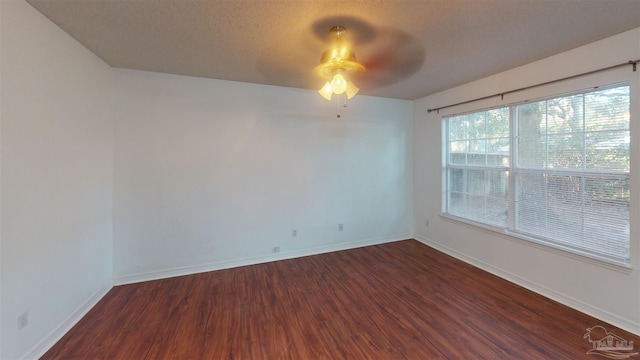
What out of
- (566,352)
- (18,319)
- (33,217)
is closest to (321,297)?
(566,352)

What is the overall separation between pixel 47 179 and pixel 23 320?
101 cm

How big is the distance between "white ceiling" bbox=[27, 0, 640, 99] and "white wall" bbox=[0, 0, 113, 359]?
11.0 inches

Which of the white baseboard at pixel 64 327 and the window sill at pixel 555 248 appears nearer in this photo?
the white baseboard at pixel 64 327

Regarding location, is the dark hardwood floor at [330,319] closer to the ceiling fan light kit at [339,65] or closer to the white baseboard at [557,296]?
the white baseboard at [557,296]

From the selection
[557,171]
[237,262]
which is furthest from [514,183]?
[237,262]

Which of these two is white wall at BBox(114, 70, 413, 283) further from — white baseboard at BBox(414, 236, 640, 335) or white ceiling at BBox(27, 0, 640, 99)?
white baseboard at BBox(414, 236, 640, 335)

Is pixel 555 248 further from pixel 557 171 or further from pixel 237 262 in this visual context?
pixel 237 262

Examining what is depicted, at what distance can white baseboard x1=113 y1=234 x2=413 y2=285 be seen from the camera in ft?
9.91

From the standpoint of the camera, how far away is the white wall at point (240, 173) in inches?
119

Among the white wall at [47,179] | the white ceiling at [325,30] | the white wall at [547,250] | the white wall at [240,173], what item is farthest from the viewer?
the white wall at [240,173]

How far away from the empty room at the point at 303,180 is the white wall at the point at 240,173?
0.03 metres

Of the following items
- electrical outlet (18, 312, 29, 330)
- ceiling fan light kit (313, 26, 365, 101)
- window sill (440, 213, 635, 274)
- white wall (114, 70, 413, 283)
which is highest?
ceiling fan light kit (313, 26, 365, 101)

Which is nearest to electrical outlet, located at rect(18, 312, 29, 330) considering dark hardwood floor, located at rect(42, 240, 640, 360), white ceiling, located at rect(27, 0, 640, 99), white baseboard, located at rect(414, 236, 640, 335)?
dark hardwood floor, located at rect(42, 240, 640, 360)

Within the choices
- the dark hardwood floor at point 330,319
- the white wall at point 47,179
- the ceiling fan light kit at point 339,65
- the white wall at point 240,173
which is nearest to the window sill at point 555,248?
the dark hardwood floor at point 330,319
